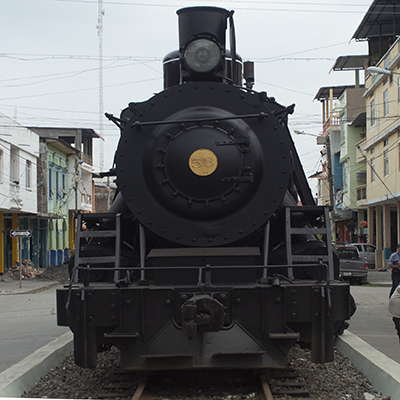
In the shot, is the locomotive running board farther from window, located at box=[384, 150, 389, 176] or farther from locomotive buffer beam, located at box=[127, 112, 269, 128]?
window, located at box=[384, 150, 389, 176]

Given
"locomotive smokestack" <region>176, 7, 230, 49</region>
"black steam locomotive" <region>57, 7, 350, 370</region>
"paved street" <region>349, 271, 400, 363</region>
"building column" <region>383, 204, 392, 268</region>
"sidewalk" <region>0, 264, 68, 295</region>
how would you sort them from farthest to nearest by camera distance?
"building column" <region>383, 204, 392, 268</region> → "sidewalk" <region>0, 264, 68, 295</region> → "paved street" <region>349, 271, 400, 363</region> → "locomotive smokestack" <region>176, 7, 230, 49</region> → "black steam locomotive" <region>57, 7, 350, 370</region>

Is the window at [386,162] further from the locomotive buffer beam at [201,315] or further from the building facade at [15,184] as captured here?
the locomotive buffer beam at [201,315]

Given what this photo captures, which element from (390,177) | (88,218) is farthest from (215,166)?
(390,177)

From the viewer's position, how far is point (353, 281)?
1966cm

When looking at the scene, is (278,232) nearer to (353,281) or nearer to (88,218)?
(88,218)

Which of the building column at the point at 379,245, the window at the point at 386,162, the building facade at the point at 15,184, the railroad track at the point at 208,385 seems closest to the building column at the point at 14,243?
the building facade at the point at 15,184

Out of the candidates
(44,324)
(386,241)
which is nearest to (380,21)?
(386,241)

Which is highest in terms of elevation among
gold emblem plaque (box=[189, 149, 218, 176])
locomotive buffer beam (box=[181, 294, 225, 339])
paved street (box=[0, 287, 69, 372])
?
gold emblem plaque (box=[189, 149, 218, 176])

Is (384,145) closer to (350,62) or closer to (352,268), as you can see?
(352,268)

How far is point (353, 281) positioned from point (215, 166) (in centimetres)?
1594

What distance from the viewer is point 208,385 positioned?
5.32 metres

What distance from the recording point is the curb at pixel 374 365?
4946 mm

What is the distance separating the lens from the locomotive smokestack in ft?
20.0

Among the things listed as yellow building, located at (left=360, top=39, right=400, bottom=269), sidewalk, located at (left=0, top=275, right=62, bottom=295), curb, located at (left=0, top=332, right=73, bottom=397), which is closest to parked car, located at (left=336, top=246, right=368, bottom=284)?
yellow building, located at (left=360, top=39, right=400, bottom=269)
